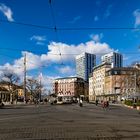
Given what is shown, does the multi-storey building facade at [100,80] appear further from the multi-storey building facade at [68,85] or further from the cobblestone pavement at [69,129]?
the cobblestone pavement at [69,129]

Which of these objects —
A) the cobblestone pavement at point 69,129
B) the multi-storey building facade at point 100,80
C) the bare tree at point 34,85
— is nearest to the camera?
the cobblestone pavement at point 69,129

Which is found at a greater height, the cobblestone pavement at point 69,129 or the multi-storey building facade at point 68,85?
the multi-storey building facade at point 68,85

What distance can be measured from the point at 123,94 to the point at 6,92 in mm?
64133

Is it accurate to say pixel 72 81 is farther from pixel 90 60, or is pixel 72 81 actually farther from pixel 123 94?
pixel 90 60

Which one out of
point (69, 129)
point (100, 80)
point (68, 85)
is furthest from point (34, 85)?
point (69, 129)

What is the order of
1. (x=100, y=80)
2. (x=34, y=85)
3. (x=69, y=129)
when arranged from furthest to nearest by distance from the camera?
(x=100, y=80) → (x=34, y=85) → (x=69, y=129)

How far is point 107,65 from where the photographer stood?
173625mm

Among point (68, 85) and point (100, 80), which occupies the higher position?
point (100, 80)

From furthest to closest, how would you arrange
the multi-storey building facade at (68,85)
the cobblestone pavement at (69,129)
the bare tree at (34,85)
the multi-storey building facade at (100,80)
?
the multi-storey building facade at (100,80)
the multi-storey building facade at (68,85)
the bare tree at (34,85)
the cobblestone pavement at (69,129)

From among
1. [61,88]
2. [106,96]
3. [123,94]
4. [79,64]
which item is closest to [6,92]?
[61,88]

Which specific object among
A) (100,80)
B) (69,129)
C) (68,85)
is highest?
(100,80)

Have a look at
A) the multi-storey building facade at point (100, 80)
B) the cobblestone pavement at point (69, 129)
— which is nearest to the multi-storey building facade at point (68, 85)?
the multi-storey building facade at point (100, 80)

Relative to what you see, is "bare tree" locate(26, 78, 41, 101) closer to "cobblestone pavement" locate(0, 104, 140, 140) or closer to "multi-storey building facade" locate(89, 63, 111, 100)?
"multi-storey building facade" locate(89, 63, 111, 100)

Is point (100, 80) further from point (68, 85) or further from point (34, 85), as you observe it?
point (34, 85)
